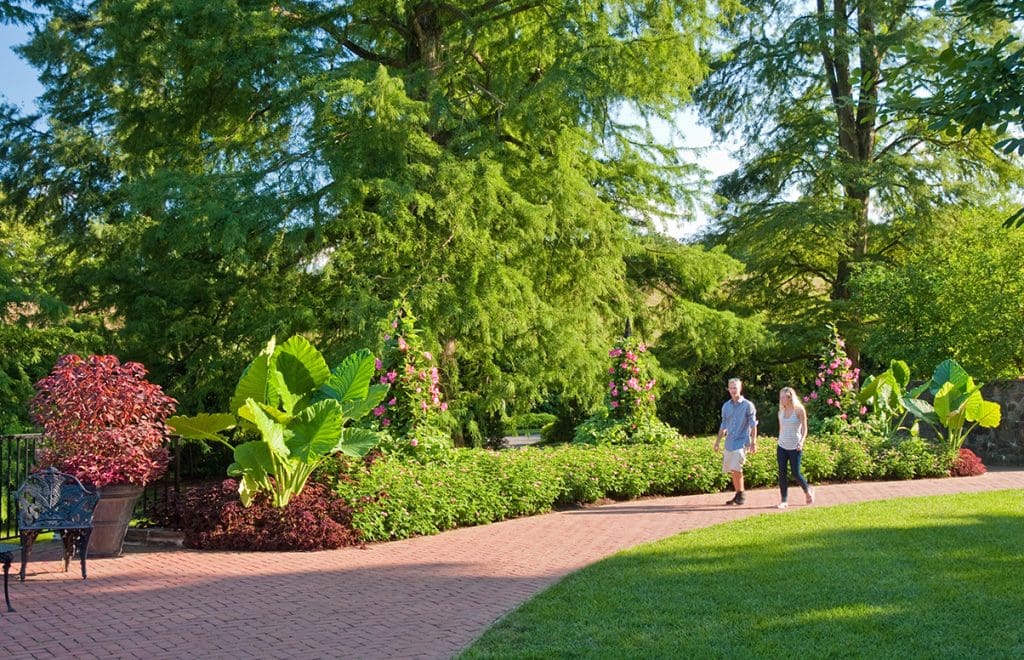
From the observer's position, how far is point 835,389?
17516 millimetres

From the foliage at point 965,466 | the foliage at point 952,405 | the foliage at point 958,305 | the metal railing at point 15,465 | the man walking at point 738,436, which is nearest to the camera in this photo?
the metal railing at point 15,465

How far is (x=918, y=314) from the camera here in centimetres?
2128

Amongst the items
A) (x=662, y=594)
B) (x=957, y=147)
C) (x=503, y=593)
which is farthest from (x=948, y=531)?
(x=957, y=147)

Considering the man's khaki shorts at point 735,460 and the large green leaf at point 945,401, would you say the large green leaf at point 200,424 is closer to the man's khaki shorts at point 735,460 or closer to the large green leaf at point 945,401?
the man's khaki shorts at point 735,460

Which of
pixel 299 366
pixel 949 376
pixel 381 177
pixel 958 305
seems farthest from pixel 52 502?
pixel 958 305

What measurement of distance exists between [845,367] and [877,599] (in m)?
11.5

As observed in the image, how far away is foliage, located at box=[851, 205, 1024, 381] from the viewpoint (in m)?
20.0

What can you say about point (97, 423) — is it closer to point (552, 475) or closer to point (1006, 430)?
point (552, 475)

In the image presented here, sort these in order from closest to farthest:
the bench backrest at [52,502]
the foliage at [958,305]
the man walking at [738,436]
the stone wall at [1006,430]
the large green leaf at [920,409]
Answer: the bench backrest at [52,502]
the man walking at [738,436]
the large green leaf at [920,409]
the stone wall at [1006,430]
the foliage at [958,305]

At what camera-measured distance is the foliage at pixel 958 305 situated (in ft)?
65.7

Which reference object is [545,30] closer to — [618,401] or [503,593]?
[618,401]

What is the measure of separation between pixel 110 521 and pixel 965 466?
1399cm

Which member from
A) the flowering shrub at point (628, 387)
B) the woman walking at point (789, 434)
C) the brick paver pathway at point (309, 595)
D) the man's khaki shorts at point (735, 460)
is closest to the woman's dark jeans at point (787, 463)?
the woman walking at point (789, 434)

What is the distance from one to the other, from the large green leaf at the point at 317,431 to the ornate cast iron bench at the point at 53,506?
6.79 ft
